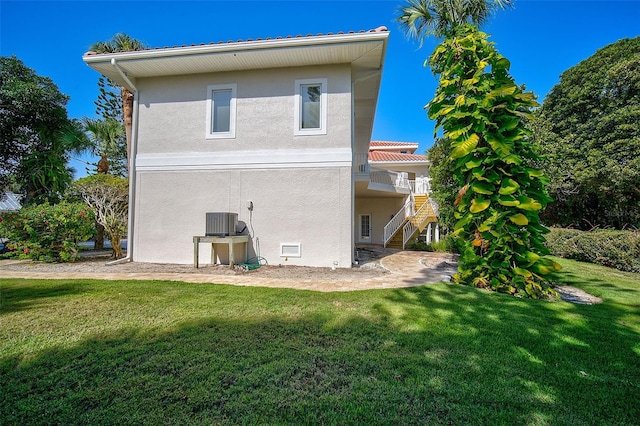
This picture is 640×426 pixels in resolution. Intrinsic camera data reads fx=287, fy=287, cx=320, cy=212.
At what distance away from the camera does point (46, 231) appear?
8.53 metres

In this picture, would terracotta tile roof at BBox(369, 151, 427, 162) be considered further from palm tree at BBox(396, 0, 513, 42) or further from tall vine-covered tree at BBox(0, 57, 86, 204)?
tall vine-covered tree at BBox(0, 57, 86, 204)

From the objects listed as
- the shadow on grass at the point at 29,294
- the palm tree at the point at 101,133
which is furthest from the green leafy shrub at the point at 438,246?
the palm tree at the point at 101,133

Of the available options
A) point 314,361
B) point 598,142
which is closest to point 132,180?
point 314,361

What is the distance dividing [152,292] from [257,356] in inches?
129

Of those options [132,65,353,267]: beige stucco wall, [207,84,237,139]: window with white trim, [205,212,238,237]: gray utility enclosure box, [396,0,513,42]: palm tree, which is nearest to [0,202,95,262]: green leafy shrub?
[132,65,353,267]: beige stucco wall

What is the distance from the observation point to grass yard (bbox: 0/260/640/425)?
6.73 feet

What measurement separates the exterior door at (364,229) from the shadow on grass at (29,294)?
14.5 metres

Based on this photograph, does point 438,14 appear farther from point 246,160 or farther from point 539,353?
point 539,353

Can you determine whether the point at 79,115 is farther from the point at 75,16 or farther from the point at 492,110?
the point at 492,110

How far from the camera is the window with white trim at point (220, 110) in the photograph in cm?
875

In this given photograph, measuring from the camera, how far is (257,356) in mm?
2836

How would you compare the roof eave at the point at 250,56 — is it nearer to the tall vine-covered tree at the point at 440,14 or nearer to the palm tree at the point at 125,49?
the palm tree at the point at 125,49

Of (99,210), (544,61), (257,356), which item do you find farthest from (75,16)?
(544,61)

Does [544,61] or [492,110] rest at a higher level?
[544,61]
